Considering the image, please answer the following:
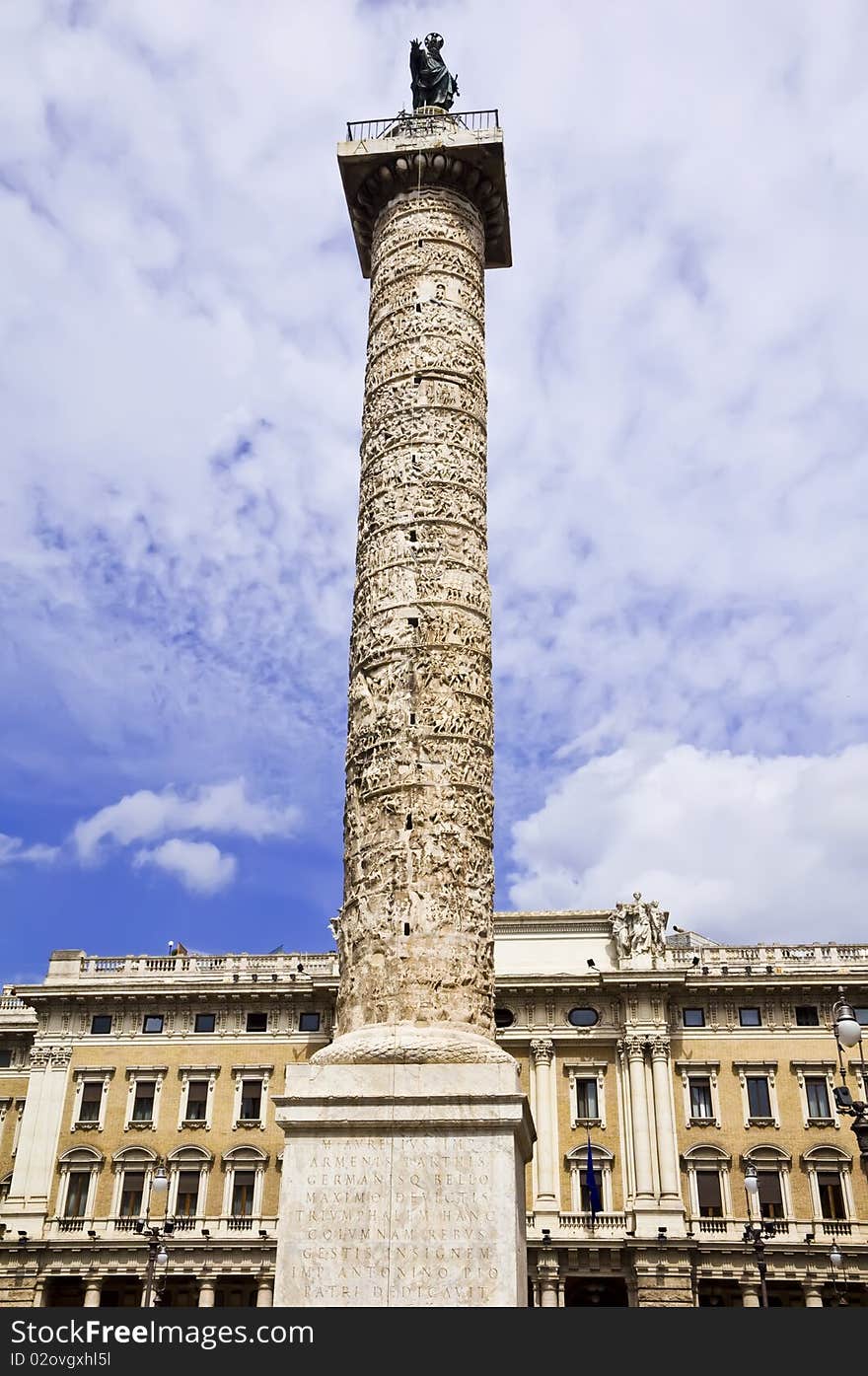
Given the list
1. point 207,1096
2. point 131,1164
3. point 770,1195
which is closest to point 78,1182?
point 131,1164

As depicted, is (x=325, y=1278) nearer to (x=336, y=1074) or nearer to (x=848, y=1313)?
(x=336, y=1074)

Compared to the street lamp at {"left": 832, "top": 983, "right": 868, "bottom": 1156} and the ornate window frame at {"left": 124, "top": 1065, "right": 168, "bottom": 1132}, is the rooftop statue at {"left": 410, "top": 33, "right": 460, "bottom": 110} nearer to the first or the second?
the street lamp at {"left": 832, "top": 983, "right": 868, "bottom": 1156}

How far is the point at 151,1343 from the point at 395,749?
5944 mm

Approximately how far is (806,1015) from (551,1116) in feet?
22.9

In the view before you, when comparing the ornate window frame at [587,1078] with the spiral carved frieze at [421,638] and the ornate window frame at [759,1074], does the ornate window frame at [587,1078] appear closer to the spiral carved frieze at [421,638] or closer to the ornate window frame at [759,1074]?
the ornate window frame at [759,1074]

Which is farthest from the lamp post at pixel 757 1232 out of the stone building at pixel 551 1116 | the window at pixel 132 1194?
the window at pixel 132 1194

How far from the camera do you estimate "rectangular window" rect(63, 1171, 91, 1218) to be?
3067cm

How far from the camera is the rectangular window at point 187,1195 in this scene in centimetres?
3058

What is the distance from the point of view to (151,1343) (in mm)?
7656

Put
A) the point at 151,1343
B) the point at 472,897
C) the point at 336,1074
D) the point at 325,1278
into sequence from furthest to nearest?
the point at 472,897, the point at 336,1074, the point at 325,1278, the point at 151,1343

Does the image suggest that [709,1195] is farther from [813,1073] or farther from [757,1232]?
[757,1232]

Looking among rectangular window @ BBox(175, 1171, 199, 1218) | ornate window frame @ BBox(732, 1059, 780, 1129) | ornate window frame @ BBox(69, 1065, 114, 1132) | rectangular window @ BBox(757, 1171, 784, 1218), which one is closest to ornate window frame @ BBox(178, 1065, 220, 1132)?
rectangular window @ BBox(175, 1171, 199, 1218)

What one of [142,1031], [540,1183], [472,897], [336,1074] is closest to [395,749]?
[472,897]

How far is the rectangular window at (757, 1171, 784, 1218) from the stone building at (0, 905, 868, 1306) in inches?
2.1
